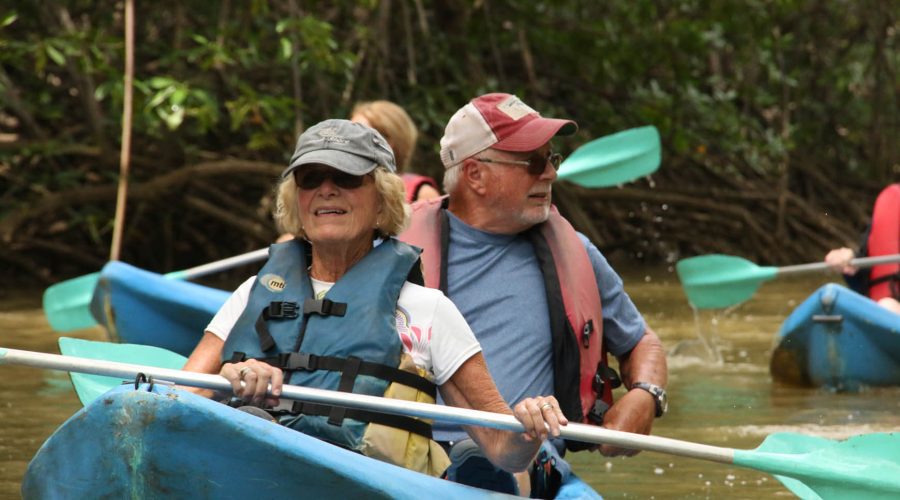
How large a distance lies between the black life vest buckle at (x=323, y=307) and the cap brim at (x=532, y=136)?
2.40ft

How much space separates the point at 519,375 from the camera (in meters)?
3.26

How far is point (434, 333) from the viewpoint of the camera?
9.14 ft

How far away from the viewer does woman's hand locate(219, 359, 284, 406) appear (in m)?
2.61

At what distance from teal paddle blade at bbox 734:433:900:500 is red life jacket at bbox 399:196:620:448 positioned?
0.37 metres

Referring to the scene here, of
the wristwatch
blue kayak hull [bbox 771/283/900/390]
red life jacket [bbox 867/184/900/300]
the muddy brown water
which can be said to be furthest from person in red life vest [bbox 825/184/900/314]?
the wristwatch

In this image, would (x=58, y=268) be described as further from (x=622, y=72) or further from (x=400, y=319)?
(x=400, y=319)

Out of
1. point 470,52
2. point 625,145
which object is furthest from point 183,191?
point 625,145

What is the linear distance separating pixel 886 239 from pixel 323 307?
377 centimetres

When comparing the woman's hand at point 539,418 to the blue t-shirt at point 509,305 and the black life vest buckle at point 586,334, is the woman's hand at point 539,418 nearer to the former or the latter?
the blue t-shirt at point 509,305

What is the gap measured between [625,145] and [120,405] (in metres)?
3.21

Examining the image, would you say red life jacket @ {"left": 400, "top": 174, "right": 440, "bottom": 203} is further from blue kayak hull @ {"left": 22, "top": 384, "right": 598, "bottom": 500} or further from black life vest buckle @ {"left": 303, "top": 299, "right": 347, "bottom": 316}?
blue kayak hull @ {"left": 22, "top": 384, "right": 598, "bottom": 500}

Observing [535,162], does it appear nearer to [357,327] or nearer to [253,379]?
[357,327]

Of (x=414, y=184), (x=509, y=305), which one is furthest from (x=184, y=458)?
(x=414, y=184)

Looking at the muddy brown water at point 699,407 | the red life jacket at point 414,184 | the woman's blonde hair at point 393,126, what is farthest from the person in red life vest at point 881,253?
the woman's blonde hair at point 393,126
